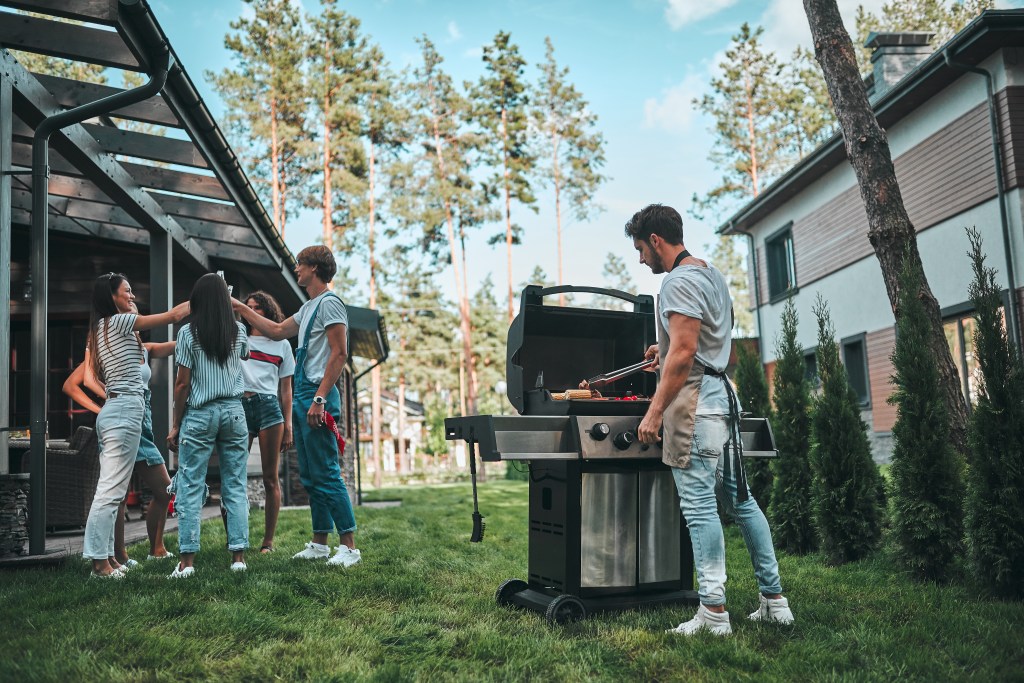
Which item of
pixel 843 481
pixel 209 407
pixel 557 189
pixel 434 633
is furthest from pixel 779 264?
pixel 434 633

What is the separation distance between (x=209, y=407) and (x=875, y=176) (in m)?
4.74

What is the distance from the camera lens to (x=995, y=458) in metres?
4.04

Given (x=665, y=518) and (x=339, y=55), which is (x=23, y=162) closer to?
(x=665, y=518)

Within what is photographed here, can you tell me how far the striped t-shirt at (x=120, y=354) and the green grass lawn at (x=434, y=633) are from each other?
3.46ft

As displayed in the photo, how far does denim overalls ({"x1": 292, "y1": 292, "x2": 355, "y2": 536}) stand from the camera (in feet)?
16.4

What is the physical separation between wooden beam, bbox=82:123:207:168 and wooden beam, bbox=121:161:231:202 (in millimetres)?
504

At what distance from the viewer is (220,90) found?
992 inches

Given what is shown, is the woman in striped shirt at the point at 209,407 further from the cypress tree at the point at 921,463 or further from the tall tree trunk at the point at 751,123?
the tall tree trunk at the point at 751,123

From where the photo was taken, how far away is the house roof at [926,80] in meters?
9.68

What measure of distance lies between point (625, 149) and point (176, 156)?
144 feet

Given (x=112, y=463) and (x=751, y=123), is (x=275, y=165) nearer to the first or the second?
(x=751, y=123)

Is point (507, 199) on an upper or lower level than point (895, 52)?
upper

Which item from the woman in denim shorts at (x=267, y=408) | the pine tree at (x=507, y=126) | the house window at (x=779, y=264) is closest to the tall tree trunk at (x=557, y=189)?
the pine tree at (x=507, y=126)

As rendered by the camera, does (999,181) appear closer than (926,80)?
Yes
